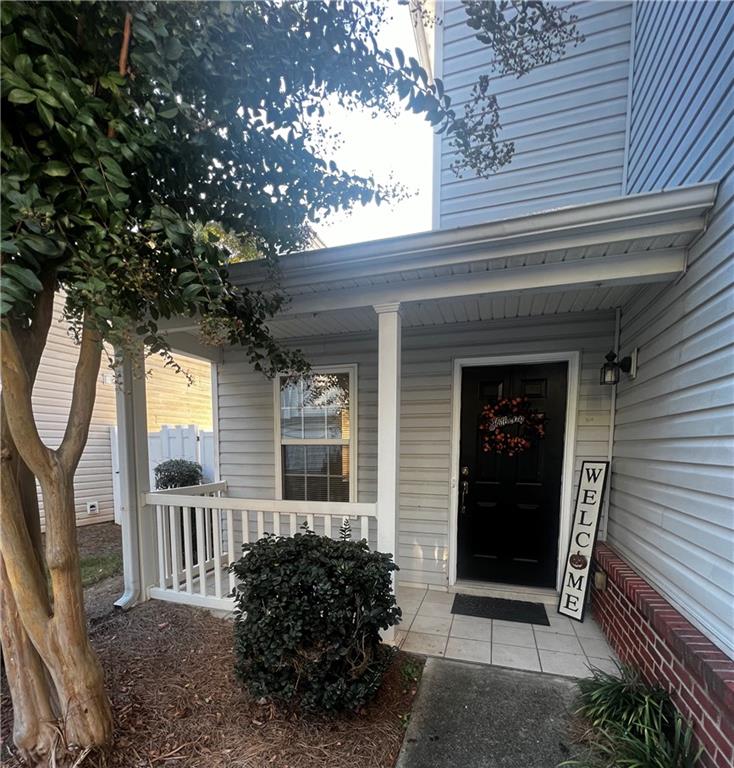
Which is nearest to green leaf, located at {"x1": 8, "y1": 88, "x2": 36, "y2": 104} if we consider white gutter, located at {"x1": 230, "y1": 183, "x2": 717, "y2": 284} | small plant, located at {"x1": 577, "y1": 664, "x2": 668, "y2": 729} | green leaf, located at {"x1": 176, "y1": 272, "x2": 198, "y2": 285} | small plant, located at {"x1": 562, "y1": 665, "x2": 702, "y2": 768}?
green leaf, located at {"x1": 176, "y1": 272, "x2": 198, "y2": 285}

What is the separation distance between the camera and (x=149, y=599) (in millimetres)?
3123

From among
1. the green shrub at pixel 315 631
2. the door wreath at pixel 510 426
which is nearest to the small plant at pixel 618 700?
the green shrub at pixel 315 631

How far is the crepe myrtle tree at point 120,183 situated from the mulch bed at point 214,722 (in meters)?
0.23

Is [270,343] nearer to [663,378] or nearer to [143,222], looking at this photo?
[143,222]

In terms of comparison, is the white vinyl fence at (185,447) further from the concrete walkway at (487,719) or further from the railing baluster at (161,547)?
the concrete walkway at (487,719)

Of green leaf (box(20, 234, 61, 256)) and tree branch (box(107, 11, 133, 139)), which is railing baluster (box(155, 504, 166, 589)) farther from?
tree branch (box(107, 11, 133, 139))

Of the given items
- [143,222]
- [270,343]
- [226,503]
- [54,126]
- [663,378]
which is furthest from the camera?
[226,503]

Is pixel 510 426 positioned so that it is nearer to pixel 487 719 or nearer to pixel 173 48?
pixel 487 719

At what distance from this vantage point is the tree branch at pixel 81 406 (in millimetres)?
1657

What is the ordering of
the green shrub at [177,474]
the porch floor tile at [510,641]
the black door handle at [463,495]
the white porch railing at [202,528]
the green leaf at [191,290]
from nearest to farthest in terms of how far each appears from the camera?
the green leaf at [191,290]
the porch floor tile at [510,641]
the white porch railing at [202,528]
the black door handle at [463,495]
the green shrub at [177,474]

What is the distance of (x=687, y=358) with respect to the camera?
6.07 feet

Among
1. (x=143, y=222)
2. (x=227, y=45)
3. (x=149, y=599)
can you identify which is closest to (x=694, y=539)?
(x=143, y=222)

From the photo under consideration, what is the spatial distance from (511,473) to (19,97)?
3.55m

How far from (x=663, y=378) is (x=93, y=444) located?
7.38 m
